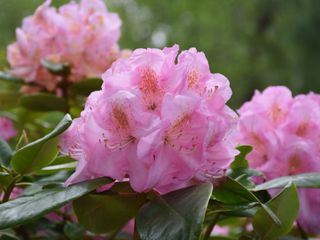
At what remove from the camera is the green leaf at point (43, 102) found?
1.18 meters

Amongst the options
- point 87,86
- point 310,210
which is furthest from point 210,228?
point 87,86

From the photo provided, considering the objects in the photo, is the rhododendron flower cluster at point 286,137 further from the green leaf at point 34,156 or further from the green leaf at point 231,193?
the green leaf at point 34,156

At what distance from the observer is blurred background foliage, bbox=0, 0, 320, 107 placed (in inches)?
360

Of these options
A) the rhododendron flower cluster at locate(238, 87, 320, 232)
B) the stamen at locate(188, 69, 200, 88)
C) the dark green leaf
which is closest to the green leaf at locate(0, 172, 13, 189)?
the dark green leaf

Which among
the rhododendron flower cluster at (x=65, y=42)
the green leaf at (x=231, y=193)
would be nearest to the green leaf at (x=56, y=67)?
the rhododendron flower cluster at (x=65, y=42)

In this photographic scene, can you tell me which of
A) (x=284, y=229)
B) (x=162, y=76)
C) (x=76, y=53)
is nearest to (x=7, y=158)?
(x=162, y=76)

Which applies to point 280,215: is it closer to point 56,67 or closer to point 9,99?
point 56,67

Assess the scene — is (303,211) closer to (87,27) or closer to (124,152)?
(124,152)

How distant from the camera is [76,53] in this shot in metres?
1.25

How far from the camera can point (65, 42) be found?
1.24 meters

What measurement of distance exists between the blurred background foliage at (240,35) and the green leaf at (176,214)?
8.12 m

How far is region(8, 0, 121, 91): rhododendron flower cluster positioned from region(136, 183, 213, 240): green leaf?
678mm

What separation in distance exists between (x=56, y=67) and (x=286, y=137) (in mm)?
536

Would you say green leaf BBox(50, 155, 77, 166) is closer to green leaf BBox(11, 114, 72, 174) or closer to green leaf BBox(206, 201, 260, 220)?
green leaf BBox(11, 114, 72, 174)
